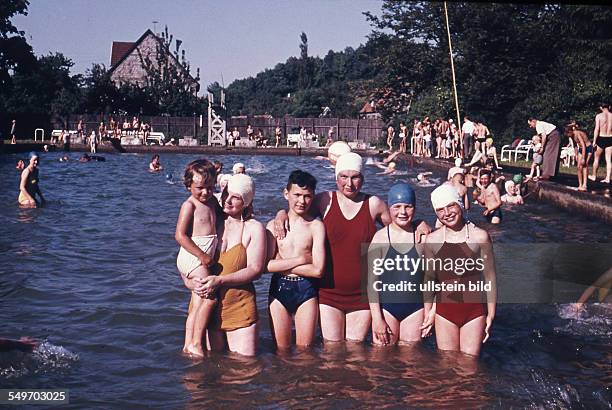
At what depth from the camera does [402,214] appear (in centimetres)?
533

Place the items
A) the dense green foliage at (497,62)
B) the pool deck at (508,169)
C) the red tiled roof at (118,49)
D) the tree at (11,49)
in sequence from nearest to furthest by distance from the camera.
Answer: the pool deck at (508,169), the dense green foliage at (497,62), the tree at (11,49), the red tiled roof at (118,49)

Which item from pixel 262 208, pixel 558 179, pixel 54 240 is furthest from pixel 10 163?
pixel 558 179

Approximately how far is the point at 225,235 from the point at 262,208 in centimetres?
1306

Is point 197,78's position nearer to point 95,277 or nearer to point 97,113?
point 97,113

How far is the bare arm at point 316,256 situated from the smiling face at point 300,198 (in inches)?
6.2

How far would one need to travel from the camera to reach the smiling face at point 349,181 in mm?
5383

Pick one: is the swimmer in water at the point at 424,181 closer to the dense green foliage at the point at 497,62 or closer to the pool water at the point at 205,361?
the dense green foliage at the point at 497,62

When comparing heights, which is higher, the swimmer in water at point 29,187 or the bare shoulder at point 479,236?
the bare shoulder at point 479,236

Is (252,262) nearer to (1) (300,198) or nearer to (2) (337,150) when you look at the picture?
(1) (300,198)

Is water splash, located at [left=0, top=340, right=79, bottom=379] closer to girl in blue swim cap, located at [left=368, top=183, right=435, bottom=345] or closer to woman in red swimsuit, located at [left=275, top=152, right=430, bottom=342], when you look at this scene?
woman in red swimsuit, located at [left=275, top=152, right=430, bottom=342]

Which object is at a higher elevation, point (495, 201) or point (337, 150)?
point (337, 150)

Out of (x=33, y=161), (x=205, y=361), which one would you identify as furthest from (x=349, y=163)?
(x=33, y=161)

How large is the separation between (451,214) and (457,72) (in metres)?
36.7

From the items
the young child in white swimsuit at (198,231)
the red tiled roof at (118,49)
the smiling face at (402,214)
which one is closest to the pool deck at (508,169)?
the smiling face at (402,214)
